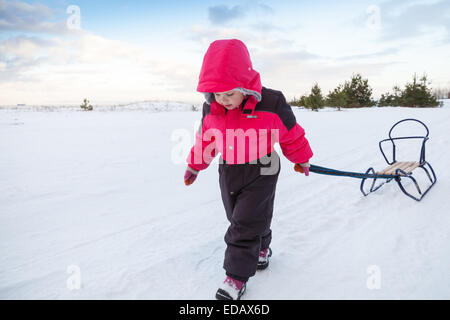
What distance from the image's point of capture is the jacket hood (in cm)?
164

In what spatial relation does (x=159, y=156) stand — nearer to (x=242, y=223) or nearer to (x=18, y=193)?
(x=18, y=193)

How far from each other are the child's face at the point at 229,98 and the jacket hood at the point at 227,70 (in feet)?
0.16

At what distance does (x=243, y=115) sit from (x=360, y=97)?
2489 cm

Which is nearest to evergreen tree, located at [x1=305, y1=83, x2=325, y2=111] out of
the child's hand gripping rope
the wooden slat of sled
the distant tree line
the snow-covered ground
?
the distant tree line

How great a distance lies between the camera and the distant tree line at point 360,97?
2061 centimetres

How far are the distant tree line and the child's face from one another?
65.7ft

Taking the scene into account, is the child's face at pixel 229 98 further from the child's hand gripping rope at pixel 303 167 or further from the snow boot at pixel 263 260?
the snow boot at pixel 263 260

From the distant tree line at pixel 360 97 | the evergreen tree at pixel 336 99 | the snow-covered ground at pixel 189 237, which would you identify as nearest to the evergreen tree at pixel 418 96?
the distant tree line at pixel 360 97

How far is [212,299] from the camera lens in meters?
1.91

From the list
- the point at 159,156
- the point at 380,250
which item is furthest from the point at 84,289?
the point at 159,156

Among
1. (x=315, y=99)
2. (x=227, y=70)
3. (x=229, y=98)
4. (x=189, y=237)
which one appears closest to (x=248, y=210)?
(x=229, y=98)
